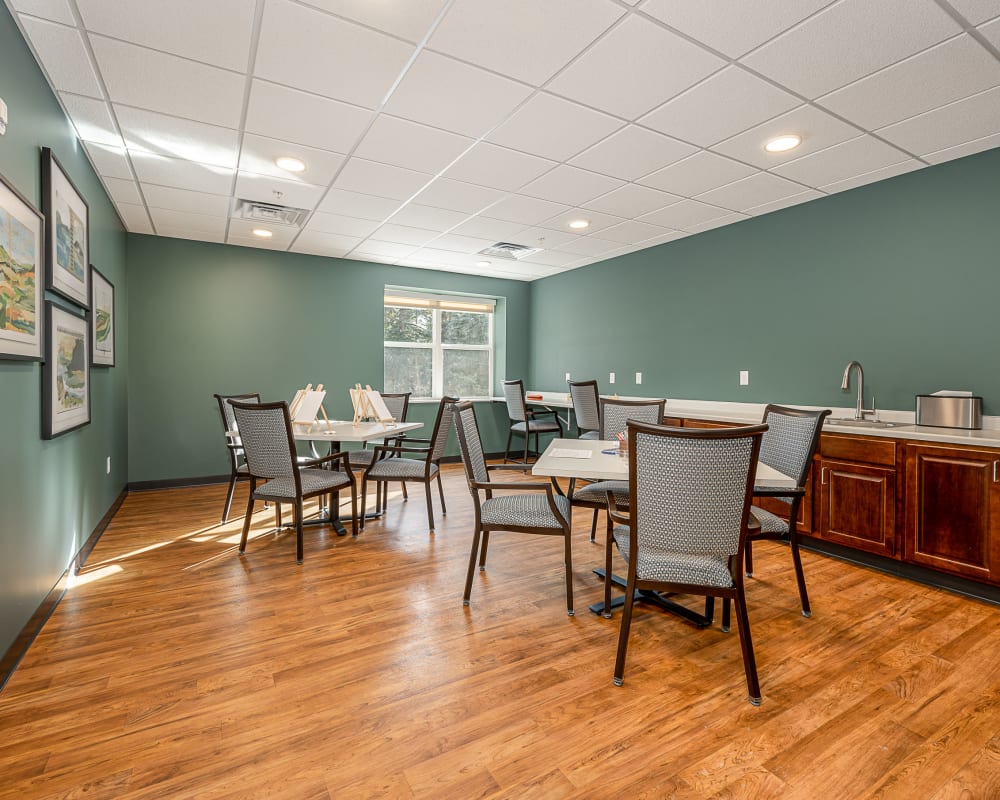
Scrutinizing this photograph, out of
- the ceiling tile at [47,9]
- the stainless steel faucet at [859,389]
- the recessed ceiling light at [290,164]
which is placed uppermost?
the recessed ceiling light at [290,164]

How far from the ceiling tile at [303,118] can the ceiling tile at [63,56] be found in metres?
0.64

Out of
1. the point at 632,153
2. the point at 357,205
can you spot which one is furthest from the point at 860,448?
the point at 357,205

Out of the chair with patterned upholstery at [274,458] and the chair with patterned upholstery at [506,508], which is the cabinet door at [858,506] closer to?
the chair with patterned upholstery at [506,508]

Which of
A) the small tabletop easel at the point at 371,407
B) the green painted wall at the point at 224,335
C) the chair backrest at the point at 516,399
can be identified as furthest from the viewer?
the chair backrest at the point at 516,399

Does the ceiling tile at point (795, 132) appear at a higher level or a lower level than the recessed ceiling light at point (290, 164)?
higher

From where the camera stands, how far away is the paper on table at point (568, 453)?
Answer: 2.47 metres

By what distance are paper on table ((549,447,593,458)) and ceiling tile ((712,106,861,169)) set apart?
1.97 m

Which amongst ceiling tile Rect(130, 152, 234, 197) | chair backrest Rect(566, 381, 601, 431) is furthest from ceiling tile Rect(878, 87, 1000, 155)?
ceiling tile Rect(130, 152, 234, 197)

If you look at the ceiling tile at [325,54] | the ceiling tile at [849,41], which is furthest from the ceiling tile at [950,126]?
the ceiling tile at [325,54]

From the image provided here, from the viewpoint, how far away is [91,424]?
10.8 ft

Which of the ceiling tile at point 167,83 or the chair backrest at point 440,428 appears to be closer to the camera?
the ceiling tile at point 167,83

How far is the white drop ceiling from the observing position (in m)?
1.91

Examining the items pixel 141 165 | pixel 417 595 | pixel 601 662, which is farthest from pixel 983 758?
pixel 141 165

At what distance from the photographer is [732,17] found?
1.89m
